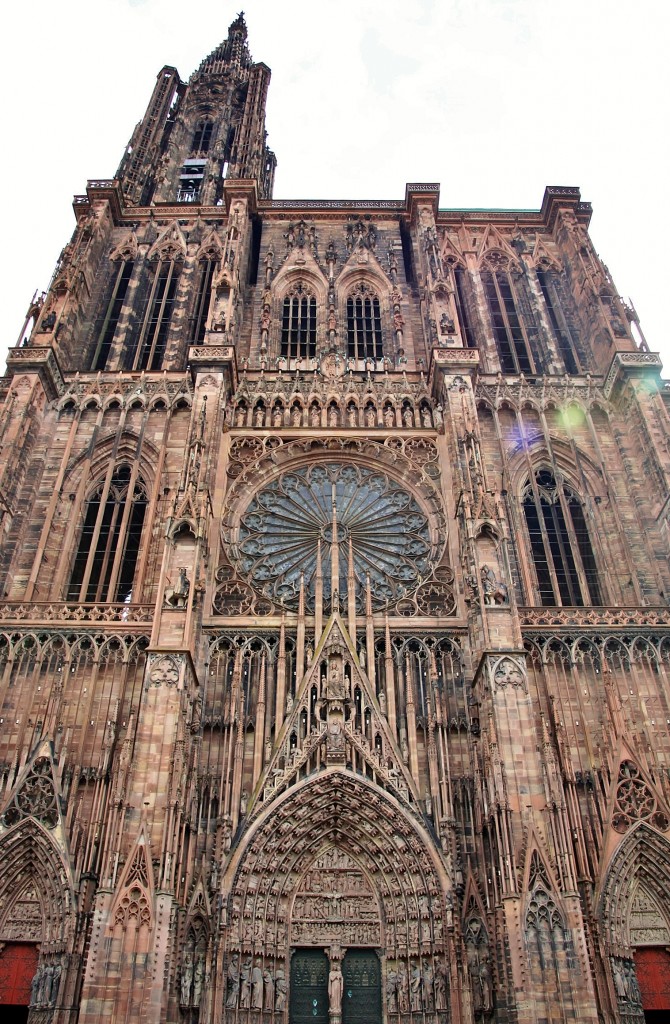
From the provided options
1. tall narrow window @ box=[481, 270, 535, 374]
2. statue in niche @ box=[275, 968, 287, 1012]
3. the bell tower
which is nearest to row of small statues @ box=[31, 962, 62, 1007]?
statue in niche @ box=[275, 968, 287, 1012]

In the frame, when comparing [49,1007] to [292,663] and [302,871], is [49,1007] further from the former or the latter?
[292,663]

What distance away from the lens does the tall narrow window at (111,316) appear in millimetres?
25891

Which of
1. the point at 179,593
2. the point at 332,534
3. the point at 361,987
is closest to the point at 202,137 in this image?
the point at 332,534

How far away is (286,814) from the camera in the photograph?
15.9 meters

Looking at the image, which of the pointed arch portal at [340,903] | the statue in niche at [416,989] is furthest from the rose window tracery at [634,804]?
the statue in niche at [416,989]

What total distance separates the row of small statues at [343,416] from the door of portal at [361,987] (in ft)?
43.5

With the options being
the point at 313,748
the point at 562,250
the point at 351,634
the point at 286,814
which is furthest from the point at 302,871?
the point at 562,250

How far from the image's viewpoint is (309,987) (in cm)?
1505

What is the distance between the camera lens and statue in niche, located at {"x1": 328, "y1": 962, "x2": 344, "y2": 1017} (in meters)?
14.6

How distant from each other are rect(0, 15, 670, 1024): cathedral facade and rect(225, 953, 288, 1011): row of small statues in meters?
0.05

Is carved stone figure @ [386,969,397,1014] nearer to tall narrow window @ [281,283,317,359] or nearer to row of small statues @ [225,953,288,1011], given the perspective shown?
row of small statues @ [225,953,288,1011]

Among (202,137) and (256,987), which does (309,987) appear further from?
(202,137)

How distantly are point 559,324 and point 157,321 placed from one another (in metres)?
13.4

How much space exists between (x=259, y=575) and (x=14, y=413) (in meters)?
8.14
